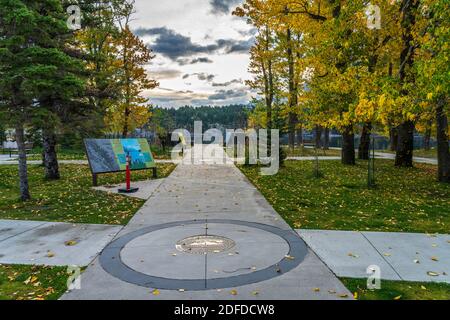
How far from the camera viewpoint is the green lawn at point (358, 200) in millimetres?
8266

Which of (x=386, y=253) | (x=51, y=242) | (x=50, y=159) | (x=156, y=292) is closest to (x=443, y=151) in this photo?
(x=386, y=253)

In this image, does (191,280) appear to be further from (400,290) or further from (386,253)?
(386,253)

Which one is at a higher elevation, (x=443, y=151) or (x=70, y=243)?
(x=443, y=151)

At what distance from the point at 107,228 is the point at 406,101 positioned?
752 centimetres

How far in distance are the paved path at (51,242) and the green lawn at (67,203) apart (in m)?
0.61

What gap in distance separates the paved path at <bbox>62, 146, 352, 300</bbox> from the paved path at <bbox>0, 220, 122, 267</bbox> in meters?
0.33

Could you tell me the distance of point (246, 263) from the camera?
5668 millimetres

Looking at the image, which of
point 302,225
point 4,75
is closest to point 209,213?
point 302,225

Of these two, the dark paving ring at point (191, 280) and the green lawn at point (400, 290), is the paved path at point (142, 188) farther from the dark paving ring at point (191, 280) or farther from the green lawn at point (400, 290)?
the green lawn at point (400, 290)

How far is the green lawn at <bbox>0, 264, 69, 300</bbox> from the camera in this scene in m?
4.59

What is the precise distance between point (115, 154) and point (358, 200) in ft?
32.5

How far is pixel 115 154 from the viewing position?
15141 millimetres

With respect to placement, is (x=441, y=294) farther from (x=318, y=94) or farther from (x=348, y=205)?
(x=318, y=94)

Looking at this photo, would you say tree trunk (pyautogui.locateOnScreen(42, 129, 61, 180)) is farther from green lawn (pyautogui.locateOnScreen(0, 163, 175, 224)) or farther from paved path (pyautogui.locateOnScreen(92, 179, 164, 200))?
paved path (pyautogui.locateOnScreen(92, 179, 164, 200))
